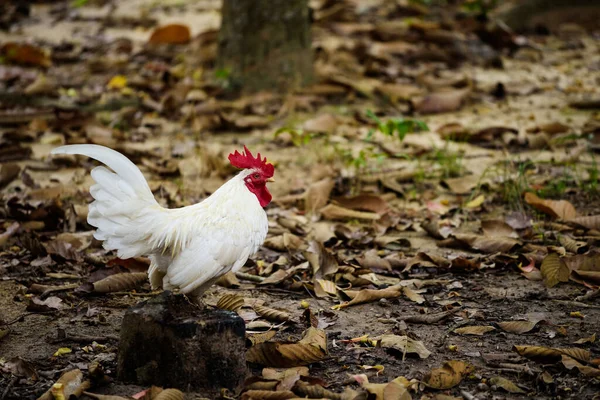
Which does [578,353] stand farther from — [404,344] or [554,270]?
[554,270]

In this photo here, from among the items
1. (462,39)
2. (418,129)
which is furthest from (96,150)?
(462,39)

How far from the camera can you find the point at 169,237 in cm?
321

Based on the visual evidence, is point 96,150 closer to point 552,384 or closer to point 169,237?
point 169,237

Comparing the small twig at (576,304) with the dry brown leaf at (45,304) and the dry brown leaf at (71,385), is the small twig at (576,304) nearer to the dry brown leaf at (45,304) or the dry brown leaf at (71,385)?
the dry brown leaf at (71,385)

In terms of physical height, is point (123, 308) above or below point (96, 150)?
below

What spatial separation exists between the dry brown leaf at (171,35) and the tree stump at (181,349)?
22.9 feet

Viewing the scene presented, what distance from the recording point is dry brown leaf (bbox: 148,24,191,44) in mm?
9492

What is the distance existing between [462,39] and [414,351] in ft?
21.3

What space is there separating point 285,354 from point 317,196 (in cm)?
214

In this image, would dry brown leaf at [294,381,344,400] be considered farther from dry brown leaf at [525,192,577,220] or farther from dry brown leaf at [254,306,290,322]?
dry brown leaf at [525,192,577,220]

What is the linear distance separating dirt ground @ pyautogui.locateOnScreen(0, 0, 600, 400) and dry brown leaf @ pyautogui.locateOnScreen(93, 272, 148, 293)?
0.03m

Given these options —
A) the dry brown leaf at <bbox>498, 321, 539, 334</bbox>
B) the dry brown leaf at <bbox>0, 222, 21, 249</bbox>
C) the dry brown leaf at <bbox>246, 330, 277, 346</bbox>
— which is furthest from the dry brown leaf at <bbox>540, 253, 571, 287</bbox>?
the dry brown leaf at <bbox>0, 222, 21, 249</bbox>

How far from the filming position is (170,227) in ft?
10.6

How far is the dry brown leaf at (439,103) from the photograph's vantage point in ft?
23.6
